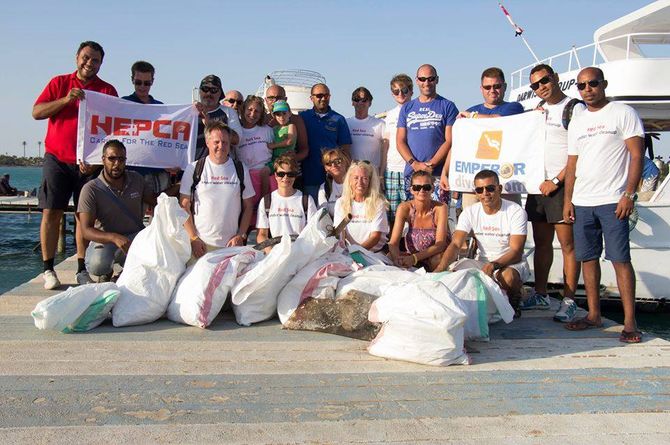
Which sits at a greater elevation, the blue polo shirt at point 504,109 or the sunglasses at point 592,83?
the sunglasses at point 592,83

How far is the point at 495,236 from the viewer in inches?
220

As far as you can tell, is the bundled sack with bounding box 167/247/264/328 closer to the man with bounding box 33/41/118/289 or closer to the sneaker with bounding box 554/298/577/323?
the man with bounding box 33/41/118/289

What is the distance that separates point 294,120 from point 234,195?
1.50 meters

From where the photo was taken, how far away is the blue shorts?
4.77 metres

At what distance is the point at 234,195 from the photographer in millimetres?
5852

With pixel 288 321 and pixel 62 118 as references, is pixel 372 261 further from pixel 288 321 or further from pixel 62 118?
pixel 62 118

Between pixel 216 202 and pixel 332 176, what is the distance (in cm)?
127

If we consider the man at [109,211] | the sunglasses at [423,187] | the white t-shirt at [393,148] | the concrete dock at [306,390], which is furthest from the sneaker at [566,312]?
the man at [109,211]

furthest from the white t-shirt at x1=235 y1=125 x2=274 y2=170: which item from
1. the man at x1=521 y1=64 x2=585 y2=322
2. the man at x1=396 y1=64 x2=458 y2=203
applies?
the man at x1=521 y1=64 x2=585 y2=322

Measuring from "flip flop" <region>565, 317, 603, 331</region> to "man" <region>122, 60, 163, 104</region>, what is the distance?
4.79m

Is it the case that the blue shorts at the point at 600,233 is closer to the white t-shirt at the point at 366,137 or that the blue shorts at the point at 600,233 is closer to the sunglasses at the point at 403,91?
Answer: the white t-shirt at the point at 366,137

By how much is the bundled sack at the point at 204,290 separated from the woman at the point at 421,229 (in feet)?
5.58

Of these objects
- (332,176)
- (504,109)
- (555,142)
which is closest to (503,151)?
(504,109)

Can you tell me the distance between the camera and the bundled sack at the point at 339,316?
443 cm
